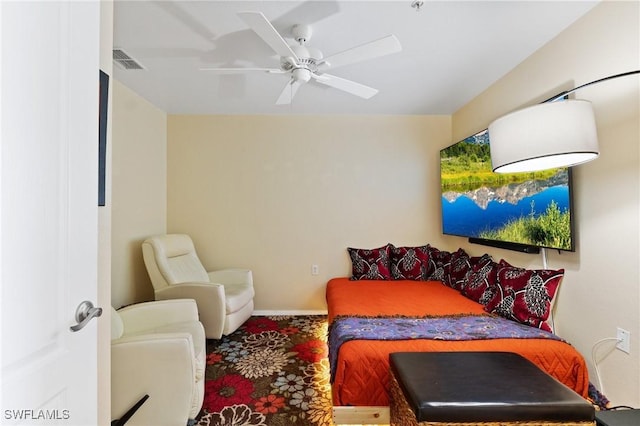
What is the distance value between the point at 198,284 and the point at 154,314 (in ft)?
1.77

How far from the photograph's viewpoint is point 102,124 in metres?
1.18

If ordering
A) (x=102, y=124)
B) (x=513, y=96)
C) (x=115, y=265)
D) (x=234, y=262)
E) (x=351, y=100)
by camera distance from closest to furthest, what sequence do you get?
(x=102, y=124)
(x=513, y=96)
(x=115, y=265)
(x=351, y=100)
(x=234, y=262)

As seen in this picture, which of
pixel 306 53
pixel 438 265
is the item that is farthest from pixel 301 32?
pixel 438 265

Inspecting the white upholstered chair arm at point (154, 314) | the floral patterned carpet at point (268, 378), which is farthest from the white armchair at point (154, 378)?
the white upholstered chair arm at point (154, 314)

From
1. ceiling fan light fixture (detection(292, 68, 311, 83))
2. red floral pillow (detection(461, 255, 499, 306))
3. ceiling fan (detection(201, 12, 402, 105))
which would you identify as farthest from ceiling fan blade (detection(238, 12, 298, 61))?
red floral pillow (detection(461, 255, 499, 306))

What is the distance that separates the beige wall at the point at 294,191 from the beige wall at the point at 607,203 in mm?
1647

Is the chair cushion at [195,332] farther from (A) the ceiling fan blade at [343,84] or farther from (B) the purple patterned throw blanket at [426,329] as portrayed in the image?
(A) the ceiling fan blade at [343,84]

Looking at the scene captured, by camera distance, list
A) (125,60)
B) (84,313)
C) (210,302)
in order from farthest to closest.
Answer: (210,302)
(125,60)
(84,313)

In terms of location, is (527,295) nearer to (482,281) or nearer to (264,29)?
(482,281)

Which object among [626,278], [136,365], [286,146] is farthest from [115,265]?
[626,278]

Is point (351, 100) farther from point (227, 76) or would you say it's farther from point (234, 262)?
point (234, 262)

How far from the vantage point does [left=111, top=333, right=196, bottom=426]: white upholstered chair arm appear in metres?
1.46

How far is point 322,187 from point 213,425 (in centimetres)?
248

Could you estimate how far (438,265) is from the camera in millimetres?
3262
